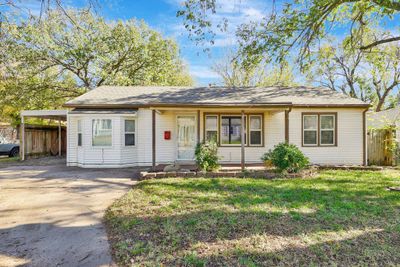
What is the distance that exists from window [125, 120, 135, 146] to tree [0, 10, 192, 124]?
26.4ft

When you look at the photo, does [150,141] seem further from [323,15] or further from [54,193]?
[323,15]

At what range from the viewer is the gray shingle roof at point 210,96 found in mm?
11523

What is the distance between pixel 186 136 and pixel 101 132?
12.9 feet

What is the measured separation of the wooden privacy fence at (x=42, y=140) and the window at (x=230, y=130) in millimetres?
11843

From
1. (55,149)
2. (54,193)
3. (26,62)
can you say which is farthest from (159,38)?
(54,193)

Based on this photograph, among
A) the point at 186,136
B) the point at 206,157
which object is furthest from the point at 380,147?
the point at 186,136

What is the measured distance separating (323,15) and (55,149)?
58.5ft

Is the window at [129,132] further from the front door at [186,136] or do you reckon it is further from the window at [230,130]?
the window at [230,130]

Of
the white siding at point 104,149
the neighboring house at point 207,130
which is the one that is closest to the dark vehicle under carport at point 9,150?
the neighboring house at point 207,130

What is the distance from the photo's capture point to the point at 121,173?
10.1 metres

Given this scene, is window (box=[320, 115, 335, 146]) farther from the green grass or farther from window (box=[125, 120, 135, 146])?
window (box=[125, 120, 135, 146])

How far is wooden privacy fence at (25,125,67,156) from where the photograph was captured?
604 inches

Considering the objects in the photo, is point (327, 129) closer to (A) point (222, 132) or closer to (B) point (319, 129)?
(B) point (319, 129)

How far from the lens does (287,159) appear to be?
9.09 meters
